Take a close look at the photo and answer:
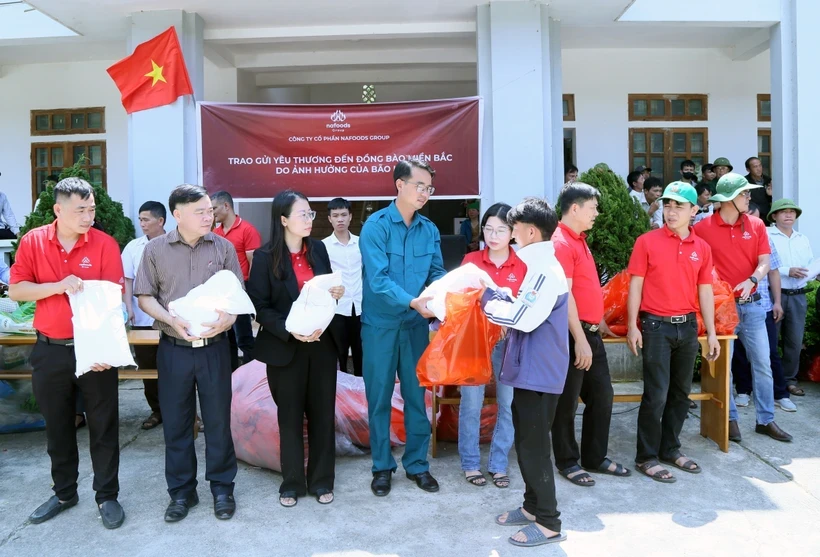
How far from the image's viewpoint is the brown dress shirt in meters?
3.58

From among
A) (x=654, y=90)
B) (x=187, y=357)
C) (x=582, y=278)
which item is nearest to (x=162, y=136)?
(x=187, y=357)

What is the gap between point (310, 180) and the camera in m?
6.57

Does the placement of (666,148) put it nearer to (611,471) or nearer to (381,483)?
(611,471)

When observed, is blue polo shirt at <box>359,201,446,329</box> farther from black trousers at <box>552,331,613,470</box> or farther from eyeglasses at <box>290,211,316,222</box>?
black trousers at <box>552,331,613,470</box>

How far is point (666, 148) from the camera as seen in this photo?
28.9 feet

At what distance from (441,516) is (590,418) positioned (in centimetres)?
113

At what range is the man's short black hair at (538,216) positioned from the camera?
3.23m

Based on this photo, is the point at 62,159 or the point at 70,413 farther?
the point at 62,159

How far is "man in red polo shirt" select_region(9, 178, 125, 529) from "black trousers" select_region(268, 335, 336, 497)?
33.6 inches

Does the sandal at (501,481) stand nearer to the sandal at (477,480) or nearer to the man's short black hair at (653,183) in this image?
the sandal at (477,480)

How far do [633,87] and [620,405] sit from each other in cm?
468

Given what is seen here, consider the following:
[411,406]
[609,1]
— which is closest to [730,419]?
[411,406]

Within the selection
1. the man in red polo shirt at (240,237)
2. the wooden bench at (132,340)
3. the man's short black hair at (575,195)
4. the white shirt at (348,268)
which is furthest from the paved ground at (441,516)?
the man's short black hair at (575,195)

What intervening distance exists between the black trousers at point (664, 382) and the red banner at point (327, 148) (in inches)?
109
